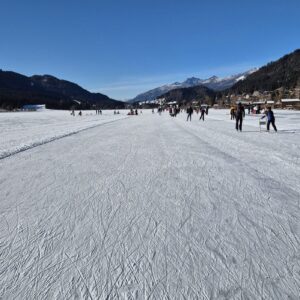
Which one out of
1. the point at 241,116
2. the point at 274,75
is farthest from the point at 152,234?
the point at 274,75

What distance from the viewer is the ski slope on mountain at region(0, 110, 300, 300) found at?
2.29 metres

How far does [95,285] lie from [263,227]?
6.37ft

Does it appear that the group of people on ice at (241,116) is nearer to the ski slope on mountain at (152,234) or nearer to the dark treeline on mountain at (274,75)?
the ski slope on mountain at (152,234)

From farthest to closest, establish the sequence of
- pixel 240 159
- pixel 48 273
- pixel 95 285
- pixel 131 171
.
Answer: pixel 240 159, pixel 131 171, pixel 48 273, pixel 95 285

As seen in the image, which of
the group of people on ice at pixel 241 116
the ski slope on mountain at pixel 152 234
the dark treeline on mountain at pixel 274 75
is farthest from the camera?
the dark treeline on mountain at pixel 274 75

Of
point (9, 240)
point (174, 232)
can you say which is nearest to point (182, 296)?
point (174, 232)

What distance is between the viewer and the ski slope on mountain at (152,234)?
7.50 ft

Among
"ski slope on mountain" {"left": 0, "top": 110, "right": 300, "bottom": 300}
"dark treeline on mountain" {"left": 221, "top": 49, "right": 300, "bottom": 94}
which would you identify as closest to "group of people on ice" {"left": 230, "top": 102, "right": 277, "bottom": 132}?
"ski slope on mountain" {"left": 0, "top": 110, "right": 300, "bottom": 300}

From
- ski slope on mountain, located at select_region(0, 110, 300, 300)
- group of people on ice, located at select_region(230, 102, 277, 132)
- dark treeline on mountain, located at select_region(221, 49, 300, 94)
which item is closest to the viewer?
ski slope on mountain, located at select_region(0, 110, 300, 300)

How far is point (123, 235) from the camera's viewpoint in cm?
314

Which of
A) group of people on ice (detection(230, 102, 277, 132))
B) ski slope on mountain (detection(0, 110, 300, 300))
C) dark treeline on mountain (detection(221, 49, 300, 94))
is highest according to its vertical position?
ski slope on mountain (detection(0, 110, 300, 300))

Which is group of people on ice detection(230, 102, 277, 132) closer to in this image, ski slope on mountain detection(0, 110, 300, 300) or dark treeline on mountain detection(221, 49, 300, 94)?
ski slope on mountain detection(0, 110, 300, 300)

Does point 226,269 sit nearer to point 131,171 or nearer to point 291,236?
point 291,236

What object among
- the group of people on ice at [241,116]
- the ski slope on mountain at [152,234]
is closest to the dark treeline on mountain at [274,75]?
the group of people on ice at [241,116]
